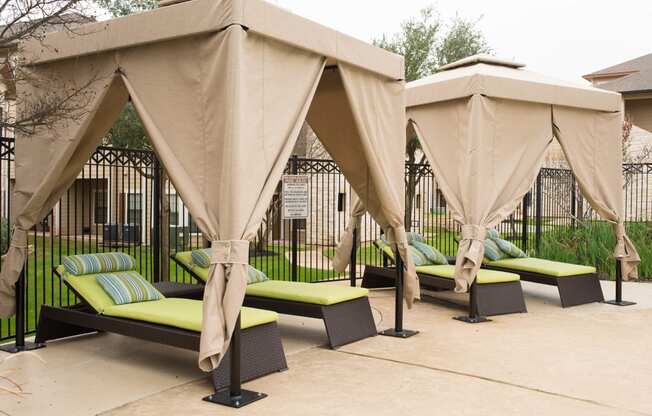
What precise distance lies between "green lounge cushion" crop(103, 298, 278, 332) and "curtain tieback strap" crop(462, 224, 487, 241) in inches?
115

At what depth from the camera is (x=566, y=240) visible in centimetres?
1283

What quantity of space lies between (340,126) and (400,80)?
31.7 inches

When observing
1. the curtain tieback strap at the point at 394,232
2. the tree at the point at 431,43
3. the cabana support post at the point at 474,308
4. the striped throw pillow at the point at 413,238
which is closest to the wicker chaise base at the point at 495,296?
the cabana support post at the point at 474,308

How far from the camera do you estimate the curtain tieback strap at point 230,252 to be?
439cm

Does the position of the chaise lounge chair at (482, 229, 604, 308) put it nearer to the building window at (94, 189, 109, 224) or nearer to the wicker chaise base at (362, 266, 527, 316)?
the wicker chaise base at (362, 266, 527, 316)

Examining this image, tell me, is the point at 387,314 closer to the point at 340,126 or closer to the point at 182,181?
the point at 340,126

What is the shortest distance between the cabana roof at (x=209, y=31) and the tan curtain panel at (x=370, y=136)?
0.62 feet

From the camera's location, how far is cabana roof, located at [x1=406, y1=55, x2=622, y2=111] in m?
7.45

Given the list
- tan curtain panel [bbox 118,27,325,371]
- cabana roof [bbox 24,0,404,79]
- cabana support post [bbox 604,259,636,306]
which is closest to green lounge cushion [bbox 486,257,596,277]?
cabana support post [bbox 604,259,636,306]

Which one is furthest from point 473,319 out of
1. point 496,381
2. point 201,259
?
point 201,259

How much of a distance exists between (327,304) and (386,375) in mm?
1124

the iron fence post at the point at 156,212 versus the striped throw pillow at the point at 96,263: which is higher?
the iron fence post at the point at 156,212

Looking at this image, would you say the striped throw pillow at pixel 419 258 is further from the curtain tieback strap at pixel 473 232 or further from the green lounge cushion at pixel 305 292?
the green lounge cushion at pixel 305 292

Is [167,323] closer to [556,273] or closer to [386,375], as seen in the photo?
[386,375]
